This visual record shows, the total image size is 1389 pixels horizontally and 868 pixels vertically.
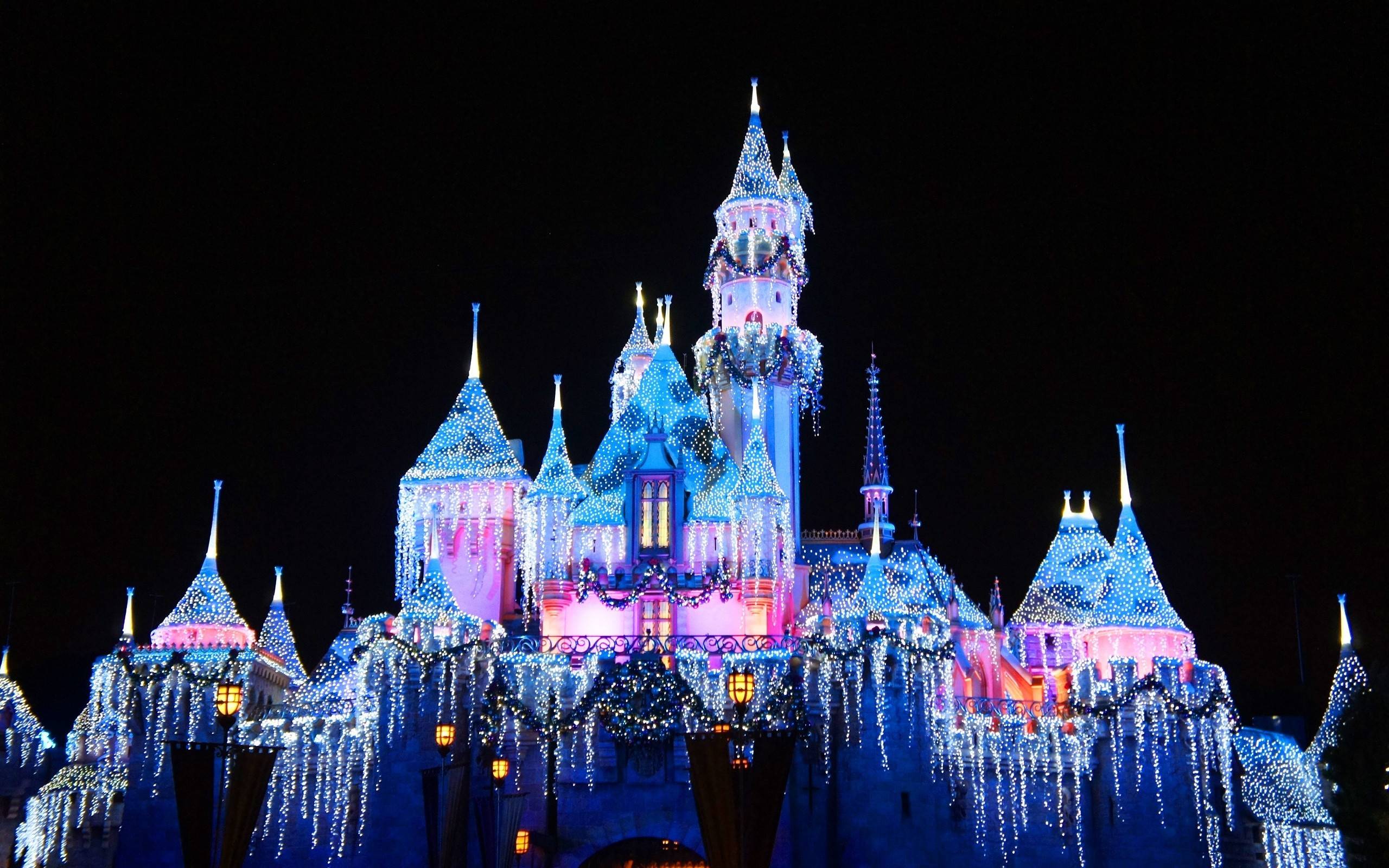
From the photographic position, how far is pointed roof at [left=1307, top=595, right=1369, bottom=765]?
31.0 m

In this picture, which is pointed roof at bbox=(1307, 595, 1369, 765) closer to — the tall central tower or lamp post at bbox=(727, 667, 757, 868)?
the tall central tower


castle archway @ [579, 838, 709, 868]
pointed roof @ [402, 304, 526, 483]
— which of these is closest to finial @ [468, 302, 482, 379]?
pointed roof @ [402, 304, 526, 483]

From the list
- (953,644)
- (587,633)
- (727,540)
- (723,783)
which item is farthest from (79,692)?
(723,783)

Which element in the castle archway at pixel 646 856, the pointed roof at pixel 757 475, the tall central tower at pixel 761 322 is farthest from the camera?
the tall central tower at pixel 761 322

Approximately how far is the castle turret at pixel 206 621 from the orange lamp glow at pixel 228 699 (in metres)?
14.3

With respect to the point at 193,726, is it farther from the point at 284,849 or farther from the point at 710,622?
the point at 710,622

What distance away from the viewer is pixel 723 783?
22.0m

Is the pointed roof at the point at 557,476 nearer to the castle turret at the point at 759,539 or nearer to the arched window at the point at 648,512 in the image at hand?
the arched window at the point at 648,512

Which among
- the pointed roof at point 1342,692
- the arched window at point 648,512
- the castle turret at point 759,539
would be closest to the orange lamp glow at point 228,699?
the arched window at point 648,512

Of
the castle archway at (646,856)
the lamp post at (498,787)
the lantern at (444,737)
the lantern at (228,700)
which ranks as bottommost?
the castle archway at (646,856)

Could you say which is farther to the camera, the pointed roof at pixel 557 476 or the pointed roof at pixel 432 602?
the pointed roof at pixel 557 476

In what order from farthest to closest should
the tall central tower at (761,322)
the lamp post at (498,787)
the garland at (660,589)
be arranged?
the tall central tower at (761,322), the garland at (660,589), the lamp post at (498,787)

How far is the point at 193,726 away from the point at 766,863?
1745cm

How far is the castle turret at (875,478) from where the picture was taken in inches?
1756
